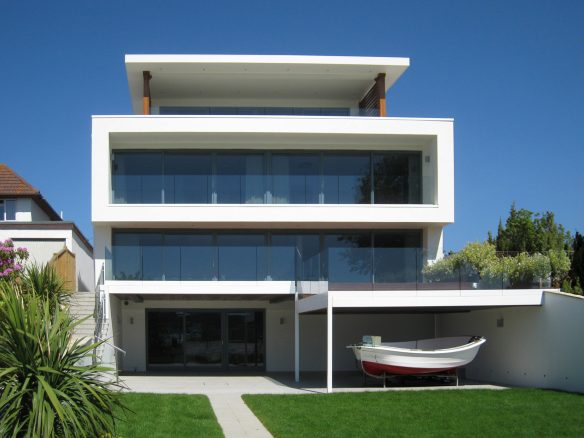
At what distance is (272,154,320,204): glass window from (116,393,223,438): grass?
28.3 feet

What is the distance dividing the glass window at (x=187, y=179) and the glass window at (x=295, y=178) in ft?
7.10

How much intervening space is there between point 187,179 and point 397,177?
6832 millimetres

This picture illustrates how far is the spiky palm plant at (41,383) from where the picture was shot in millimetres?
7945

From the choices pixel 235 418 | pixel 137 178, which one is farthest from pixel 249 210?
pixel 235 418

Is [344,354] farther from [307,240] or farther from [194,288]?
[194,288]

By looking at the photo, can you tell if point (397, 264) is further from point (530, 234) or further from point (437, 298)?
point (530, 234)

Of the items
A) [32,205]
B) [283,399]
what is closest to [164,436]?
[283,399]

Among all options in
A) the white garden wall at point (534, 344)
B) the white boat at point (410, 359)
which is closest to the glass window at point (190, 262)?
the white boat at point (410, 359)

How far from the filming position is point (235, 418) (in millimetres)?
14617

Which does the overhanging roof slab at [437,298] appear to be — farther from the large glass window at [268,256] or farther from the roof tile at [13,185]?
the roof tile at [13,185]

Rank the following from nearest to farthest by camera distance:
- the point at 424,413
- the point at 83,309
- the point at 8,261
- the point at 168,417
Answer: the point at 168,417 → the point at 424,413 → the point at 8,261 → the point at 83,309

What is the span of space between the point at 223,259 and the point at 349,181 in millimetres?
4811

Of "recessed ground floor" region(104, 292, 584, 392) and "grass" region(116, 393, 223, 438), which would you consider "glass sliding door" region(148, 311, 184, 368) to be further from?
"grass" region(116, 393, 223, 438)

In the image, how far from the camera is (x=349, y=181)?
2491 cm
